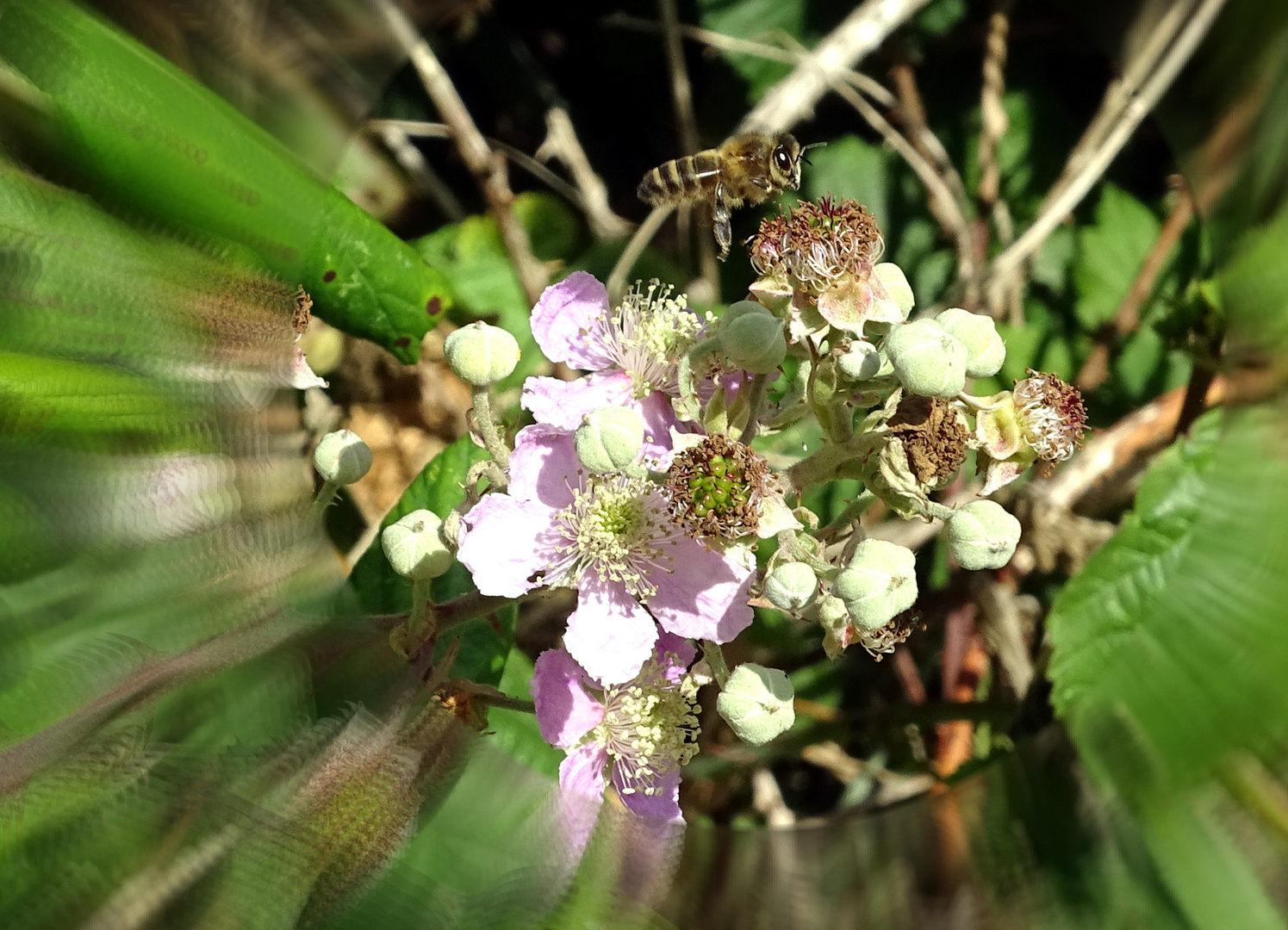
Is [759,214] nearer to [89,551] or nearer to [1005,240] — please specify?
[1005,240]

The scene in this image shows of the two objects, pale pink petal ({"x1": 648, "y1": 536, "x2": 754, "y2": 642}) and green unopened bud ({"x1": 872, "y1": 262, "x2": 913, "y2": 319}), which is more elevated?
green unopened bud ({"x1": 872, "y1": 262, "x2": 913, "y2": 319})

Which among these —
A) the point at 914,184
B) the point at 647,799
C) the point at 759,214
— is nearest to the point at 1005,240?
the point at 914,184

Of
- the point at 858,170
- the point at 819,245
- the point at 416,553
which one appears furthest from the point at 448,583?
the point at 858,170

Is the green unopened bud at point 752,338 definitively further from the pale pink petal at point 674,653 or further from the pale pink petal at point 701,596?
the pale pink petal at point 674,653

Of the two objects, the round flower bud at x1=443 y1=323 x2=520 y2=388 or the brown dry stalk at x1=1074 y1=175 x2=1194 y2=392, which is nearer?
the round flower bud at x1=443 y1=323 x2=520 y2=388

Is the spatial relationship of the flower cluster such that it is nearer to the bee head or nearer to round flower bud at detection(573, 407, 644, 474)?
round flower bud at detection(573, 407, 644, 474)

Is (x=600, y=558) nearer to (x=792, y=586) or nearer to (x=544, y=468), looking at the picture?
(x=544, y=468)

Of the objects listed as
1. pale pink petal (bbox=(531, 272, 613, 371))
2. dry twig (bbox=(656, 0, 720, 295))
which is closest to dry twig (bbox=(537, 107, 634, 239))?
dry twig (bbox=(656, 0, 720, 295))
